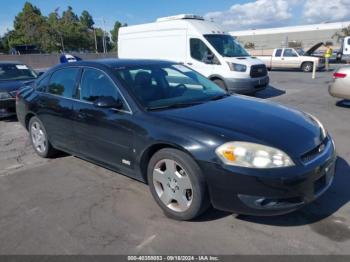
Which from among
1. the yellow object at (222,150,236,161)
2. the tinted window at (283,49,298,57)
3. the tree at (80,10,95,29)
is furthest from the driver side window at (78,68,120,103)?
the tree at (80,10,95,29)

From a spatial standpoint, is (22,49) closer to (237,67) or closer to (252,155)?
(237,67)

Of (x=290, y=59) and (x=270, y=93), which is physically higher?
(x=290, y=59)

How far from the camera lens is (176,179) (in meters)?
3.35

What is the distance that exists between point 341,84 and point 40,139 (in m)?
7.12

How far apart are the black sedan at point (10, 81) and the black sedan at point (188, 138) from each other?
3.84 meters

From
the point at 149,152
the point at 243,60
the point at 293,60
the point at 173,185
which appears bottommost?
the point at 173,185

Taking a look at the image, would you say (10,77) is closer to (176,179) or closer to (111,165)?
(111,165)

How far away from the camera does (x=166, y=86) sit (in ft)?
13.9

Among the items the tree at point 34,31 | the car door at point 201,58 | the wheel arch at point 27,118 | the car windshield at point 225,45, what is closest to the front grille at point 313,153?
the wheel arch at point 27,118

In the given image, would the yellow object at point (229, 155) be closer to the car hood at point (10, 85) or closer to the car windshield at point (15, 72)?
the car hood at point (10, 85)

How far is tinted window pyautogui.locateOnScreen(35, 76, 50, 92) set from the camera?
5344mm

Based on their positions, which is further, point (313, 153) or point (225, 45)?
point (225, 45)

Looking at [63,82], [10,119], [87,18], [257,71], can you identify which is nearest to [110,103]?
[63,82]

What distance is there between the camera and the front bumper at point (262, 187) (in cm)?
292
